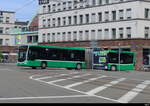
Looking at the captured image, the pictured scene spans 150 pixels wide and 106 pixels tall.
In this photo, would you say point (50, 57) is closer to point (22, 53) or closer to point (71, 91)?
point (22, 53)

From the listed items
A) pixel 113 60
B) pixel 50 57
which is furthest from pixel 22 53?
pixel 113 60

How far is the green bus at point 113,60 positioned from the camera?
160 ft

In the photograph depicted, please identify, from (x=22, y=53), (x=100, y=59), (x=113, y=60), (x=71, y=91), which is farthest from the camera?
(x=100, y=59)

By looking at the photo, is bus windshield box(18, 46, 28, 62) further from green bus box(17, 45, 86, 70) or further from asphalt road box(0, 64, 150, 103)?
asphalt road box(0, 64, 150, 103)

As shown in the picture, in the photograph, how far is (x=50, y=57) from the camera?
4481cm

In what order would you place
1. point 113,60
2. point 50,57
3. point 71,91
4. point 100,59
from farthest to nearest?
point 100,59 < point 113,60 < point 50,57 < point 71,91

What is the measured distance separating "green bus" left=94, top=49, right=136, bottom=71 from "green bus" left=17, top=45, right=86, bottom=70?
2.54 m

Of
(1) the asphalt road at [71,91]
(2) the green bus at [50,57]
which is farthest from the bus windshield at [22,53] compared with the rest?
(1) the asphalt road at [71,91]

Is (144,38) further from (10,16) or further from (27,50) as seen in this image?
(10,16)

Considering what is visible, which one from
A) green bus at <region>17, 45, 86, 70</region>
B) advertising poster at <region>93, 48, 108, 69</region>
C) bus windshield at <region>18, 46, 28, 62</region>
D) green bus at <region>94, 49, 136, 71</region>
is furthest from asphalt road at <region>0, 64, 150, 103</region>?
advertising poster at <region>93, 48, 108, 69</region>

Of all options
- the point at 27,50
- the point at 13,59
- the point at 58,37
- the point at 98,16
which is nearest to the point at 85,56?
the point at 27,50

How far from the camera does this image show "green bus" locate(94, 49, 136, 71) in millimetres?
48656

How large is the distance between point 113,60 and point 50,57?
31.7 ft

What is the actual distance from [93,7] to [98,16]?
2.25m
